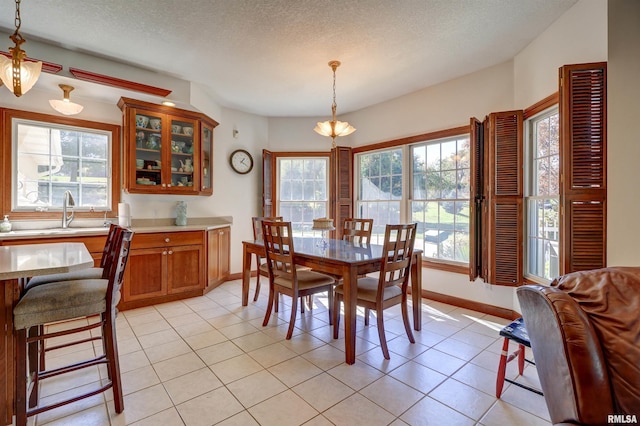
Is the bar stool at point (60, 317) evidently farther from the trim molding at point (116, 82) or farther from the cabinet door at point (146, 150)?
the trim molding at point (116, 82)

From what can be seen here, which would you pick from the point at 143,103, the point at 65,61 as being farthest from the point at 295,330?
the point at 65,61

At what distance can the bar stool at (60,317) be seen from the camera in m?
1.47

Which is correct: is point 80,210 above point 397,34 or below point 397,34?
below

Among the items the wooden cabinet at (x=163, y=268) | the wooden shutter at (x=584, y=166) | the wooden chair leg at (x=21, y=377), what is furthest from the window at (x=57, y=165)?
the wooden shutter at (x=584, y=166)

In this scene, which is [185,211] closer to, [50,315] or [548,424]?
[50,315]

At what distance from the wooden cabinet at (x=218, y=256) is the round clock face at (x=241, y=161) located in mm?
1002

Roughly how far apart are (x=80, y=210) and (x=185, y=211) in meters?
1.14

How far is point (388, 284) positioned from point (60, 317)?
83.5 inches

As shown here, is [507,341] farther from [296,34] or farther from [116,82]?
[116,82]

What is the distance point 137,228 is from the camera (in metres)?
3.55

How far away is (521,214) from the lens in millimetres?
2943

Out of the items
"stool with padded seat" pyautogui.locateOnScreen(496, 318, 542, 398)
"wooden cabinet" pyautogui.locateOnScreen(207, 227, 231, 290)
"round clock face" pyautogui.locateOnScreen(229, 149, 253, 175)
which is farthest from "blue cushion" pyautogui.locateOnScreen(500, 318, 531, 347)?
"round clock face" pyautogui.locateOnScreen(229, 149, 253, 175)

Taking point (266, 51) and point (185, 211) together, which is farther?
point (185, 211)

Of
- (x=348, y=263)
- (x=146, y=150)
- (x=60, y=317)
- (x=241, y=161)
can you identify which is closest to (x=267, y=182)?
(x=241, y=161)
